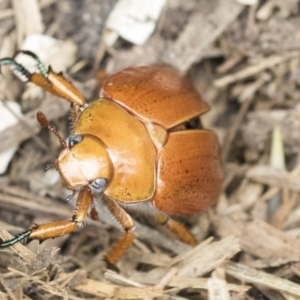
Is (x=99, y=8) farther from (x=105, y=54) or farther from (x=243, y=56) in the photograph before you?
(x=243, y=56)

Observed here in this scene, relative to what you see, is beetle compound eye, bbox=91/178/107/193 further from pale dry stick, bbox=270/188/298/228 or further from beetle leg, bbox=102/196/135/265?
pale dry stick, bbox=270/188/298/228

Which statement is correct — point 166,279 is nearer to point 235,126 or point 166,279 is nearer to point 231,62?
point 235,126

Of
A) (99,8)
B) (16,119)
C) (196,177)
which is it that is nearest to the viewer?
(196,177)

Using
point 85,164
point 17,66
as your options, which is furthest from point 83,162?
point 17,66

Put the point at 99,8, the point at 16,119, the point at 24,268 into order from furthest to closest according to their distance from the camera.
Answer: the point at 99,8 → the point at 16,119 → the point at 24,268

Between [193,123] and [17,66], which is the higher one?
[17,66]

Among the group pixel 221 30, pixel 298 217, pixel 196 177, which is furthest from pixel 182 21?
pixel 298 217
